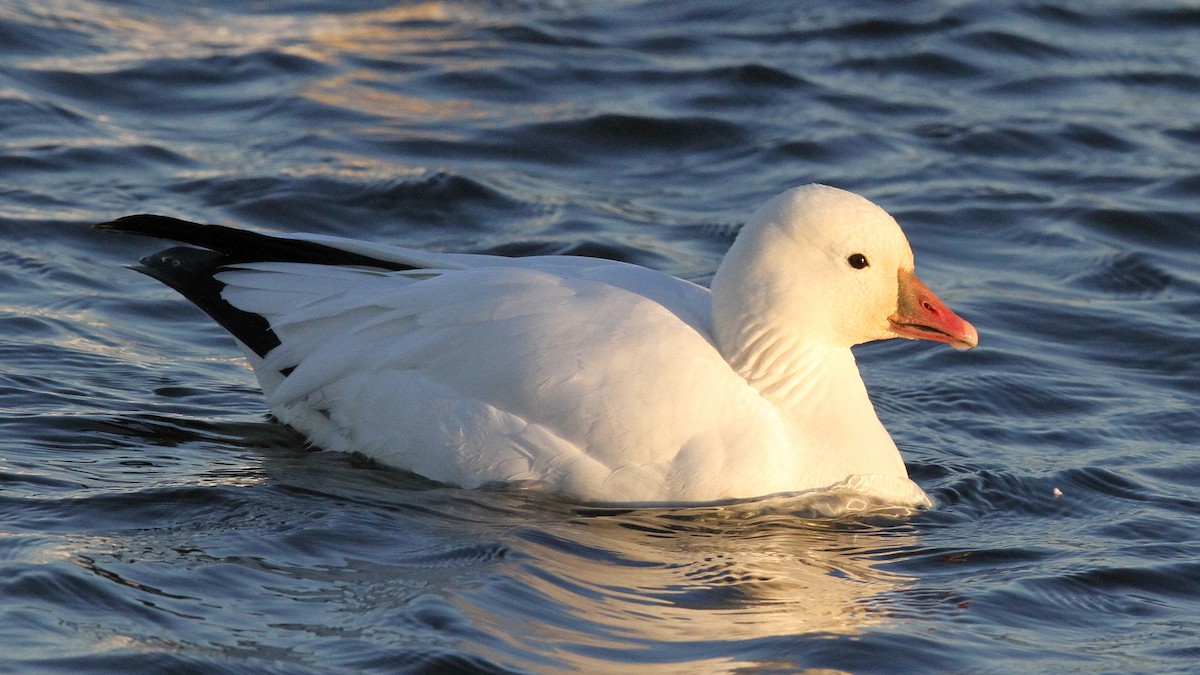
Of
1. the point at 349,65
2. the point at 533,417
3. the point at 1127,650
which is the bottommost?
the point at 1127,650

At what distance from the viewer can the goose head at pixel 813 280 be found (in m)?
5.68

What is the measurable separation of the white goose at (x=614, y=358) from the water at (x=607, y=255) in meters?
0.17

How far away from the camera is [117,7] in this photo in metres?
12.5

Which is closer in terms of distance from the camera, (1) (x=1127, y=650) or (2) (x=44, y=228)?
(1) (x=1127, y=650)

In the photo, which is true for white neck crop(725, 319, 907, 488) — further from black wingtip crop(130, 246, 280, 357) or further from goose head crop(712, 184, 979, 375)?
black wingtip crop(130, 246, 280, 357)

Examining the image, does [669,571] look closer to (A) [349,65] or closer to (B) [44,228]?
(B) [44,228]

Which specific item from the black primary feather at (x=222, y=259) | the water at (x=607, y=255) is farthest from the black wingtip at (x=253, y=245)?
the water at (x=607, y=255)

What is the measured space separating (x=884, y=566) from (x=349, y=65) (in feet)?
24.8

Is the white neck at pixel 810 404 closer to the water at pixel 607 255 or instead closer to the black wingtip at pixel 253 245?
the water at pixel 607 255

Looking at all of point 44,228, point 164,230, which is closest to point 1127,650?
point 164,230

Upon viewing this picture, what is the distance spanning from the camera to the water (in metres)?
4.80

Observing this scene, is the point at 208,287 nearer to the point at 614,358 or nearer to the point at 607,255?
the point at 614,358

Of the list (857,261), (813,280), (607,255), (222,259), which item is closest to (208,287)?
(222,259)

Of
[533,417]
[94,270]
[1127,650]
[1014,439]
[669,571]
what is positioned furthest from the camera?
[94,270]
